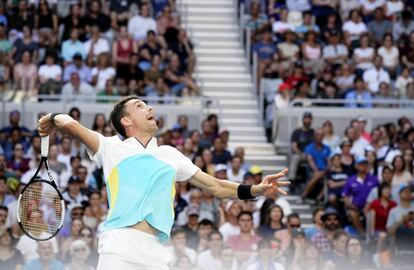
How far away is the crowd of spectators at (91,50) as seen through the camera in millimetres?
20859

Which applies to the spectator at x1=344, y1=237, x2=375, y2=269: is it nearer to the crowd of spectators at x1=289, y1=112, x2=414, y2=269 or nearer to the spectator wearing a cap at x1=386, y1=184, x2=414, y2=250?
the crowd of spectators at x1=289, y1=112, x2=414, y2=269

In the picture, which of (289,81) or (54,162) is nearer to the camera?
(54,162)

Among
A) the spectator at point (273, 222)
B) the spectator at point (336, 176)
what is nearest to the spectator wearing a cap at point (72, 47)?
the spectator at point (336, 176)

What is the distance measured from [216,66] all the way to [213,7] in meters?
1.74

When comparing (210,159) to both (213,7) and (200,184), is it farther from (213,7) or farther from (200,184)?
(200,184)

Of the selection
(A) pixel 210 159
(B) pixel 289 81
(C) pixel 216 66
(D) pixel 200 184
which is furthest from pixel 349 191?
(D) pixel 200 184

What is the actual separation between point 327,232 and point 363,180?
2.00m

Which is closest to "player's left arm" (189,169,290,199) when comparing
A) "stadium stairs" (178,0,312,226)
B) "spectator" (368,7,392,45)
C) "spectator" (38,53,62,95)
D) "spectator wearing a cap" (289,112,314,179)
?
"stadium stairs" (178,0,312,226)

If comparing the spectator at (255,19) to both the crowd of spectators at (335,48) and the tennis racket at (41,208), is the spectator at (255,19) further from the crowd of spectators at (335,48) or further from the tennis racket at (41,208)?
the tennis racket at (41,208)

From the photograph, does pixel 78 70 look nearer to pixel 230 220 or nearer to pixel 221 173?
pixel 221 173

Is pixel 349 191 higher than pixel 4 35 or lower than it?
lower

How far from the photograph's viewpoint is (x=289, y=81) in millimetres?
21219

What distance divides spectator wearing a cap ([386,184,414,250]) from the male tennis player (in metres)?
7.85

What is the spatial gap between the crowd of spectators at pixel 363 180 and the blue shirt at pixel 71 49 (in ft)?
12.9
